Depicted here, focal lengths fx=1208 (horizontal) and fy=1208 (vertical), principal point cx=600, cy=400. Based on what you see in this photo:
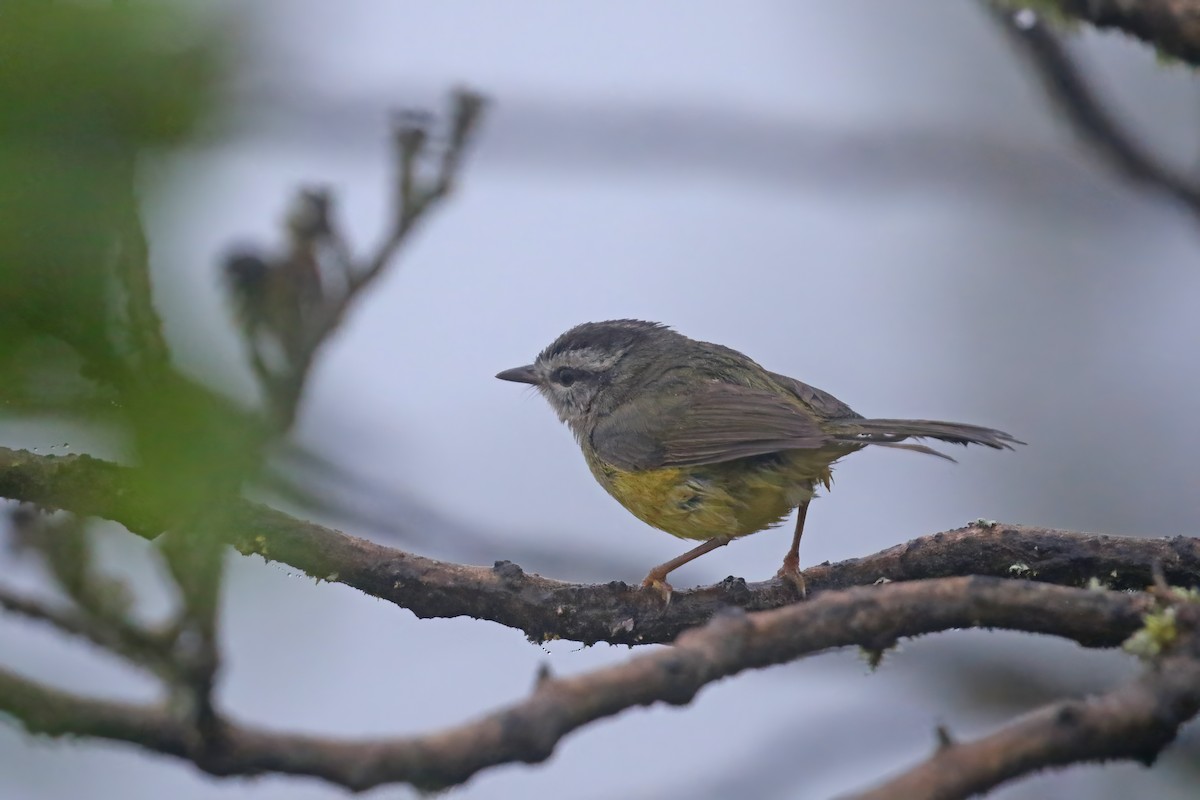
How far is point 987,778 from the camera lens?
211 centimetres

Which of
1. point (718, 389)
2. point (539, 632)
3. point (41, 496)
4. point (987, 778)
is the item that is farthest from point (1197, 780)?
point (41, 496)

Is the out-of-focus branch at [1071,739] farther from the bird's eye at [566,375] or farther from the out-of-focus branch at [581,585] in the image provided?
the bird's eye at [566,375]

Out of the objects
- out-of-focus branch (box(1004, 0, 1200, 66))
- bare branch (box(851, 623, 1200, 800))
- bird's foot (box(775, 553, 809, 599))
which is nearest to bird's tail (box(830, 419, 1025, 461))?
bird's foot (box(775, 553, 809, 599))

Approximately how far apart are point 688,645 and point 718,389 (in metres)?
3.46

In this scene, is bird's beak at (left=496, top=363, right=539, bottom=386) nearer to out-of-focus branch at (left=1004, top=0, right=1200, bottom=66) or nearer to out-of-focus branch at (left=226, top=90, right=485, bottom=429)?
out-of-focus branch at (left=1004, top=0, right=1200, bottom=66)

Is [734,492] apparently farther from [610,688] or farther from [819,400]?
[610,688]

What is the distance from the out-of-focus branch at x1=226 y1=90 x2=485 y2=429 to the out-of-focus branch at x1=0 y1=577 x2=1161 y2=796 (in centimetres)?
54

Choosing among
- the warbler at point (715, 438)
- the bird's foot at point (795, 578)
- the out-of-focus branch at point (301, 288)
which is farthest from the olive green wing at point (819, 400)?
the out-of-focus branch at point (301, 288)

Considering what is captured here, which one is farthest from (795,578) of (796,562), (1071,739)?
(1071,739)

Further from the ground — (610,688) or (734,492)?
(610,688)

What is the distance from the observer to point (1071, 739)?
85.5 inches

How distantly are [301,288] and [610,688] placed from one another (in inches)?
35.4

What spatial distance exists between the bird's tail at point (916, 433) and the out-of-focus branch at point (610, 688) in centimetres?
130

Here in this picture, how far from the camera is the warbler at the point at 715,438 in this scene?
4.72 meters
